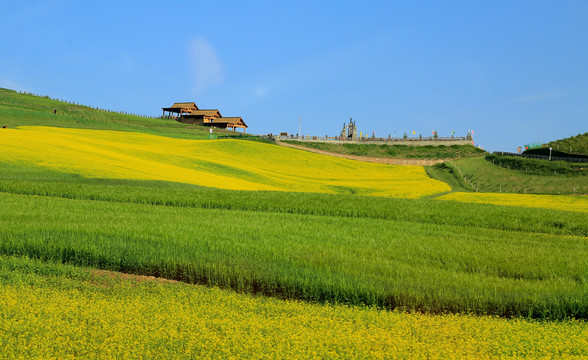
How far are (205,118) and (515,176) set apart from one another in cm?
8099

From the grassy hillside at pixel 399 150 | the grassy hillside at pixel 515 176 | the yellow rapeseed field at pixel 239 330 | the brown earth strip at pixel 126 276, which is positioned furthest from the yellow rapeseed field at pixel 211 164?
the yellow rapeseed field at pixel 239 330

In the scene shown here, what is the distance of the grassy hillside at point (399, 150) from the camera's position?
295ft

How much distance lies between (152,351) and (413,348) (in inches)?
171

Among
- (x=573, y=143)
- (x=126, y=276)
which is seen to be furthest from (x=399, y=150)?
(x=126, y=276)

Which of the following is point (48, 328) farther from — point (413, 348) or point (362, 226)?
point (362, 226)

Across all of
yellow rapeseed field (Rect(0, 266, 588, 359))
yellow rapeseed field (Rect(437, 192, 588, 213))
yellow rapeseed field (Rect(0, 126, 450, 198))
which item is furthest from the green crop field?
yellow rapeseed field (Rect(0, 126, 450, 198))

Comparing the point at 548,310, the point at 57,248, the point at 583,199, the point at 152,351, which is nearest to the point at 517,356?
the point at 548,310

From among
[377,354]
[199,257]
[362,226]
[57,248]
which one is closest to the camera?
[377,354]

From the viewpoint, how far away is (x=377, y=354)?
25.7 feet

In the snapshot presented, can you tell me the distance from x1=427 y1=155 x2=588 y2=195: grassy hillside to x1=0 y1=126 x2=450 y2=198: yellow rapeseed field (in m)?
3.79

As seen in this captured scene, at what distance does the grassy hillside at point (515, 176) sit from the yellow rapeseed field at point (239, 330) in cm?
4557

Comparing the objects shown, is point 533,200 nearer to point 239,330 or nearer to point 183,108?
point 239,330

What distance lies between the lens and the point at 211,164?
53.6 m

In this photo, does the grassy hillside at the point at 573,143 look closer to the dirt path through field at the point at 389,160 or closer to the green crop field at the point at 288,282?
the dirt path through field at the point at 389,160
